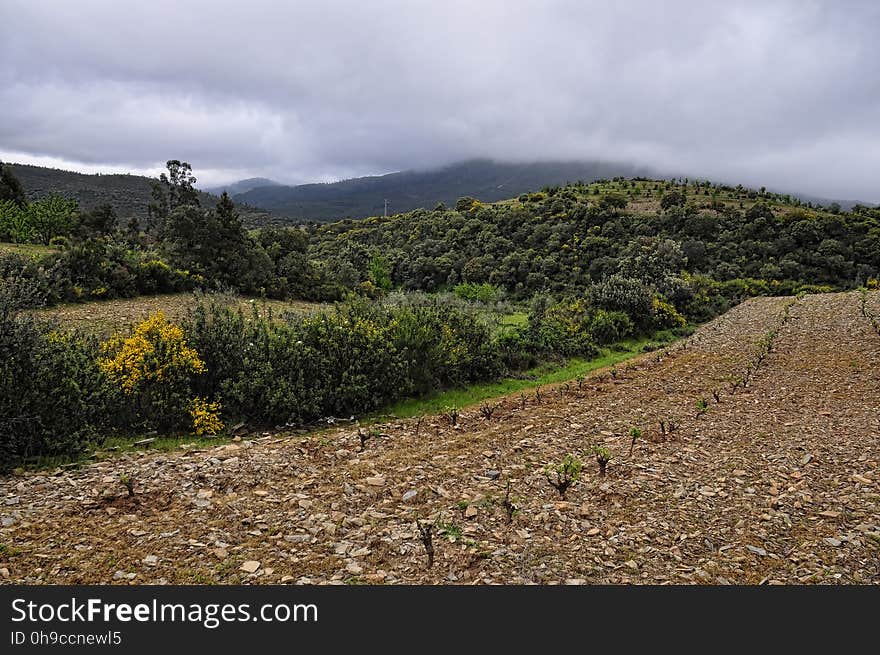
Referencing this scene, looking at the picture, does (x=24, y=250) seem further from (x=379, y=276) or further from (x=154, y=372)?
(x=379, y=276)

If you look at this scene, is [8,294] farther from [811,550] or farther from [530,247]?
[530,247]

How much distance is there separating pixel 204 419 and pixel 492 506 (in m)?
4.76

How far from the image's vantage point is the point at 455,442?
7160 mm

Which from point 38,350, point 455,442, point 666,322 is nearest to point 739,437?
point 455,442

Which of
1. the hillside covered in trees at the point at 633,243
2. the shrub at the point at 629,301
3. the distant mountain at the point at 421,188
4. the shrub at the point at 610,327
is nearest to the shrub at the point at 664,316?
the shrub at the point at 629,301

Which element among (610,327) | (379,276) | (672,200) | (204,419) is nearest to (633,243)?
(672,200)

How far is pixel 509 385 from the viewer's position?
11445 mm

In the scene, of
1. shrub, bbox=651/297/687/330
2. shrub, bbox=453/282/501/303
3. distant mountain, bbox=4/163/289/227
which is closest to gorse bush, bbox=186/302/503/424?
shrub, bbox=651/297/687/330

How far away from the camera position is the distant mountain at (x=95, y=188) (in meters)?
53.5

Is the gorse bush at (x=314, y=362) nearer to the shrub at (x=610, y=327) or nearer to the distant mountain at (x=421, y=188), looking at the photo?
the shrub at (x=610, y=327)

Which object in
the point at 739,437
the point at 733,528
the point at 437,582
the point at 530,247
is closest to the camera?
the point at 437,582

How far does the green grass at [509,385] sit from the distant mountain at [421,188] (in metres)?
86.9

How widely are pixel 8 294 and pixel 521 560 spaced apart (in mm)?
6475

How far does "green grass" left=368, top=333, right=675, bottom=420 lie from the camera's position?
9.27 m
